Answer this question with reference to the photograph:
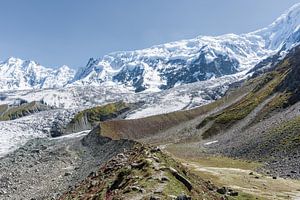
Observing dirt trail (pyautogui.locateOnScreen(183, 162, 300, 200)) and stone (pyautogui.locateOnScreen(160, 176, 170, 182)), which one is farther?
Answer: dirt trail (pyautogui.locateOnScreen(183, 162, 300, 200))

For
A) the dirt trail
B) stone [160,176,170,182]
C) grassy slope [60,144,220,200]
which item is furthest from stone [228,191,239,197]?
stone [160,176,170,182]

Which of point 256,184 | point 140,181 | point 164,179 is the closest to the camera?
point 164,179

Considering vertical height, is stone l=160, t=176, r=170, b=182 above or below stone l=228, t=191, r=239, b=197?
above

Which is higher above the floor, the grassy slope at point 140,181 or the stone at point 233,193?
the grassy slope at point 140,181

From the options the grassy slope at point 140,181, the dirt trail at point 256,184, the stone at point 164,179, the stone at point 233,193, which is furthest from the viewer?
the dirt trail at point 256,184

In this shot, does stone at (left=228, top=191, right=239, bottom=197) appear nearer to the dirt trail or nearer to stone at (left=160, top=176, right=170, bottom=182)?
the dirt trail

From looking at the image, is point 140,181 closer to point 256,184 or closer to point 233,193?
point 233,193

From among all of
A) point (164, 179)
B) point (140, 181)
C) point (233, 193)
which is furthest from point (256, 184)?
point (140, 181)

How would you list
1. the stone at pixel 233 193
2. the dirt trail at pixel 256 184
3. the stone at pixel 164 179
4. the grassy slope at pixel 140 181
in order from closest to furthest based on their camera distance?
1. the grassy slope at pixel 140 181
2. the stone at pixel 164 179
3. the stone at pixel 233 193
4. the dirt trail at pixel 256 184

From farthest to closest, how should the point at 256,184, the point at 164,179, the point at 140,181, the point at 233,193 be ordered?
1. the point at 256,184
2. the point at 233,193
3. the point at 140,181
4. the point at 164,179

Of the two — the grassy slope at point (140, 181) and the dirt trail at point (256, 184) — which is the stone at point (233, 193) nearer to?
the dirt trail at point (256, 184)

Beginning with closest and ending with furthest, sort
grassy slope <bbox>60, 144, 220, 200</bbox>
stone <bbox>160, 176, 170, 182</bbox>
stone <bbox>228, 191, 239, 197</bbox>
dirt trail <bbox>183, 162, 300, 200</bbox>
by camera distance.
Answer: grassy slope <bbox>60, 144, 220, 200</bbox>, stone <bbox>160, 176, 170, 182</bbox>, stone <bbox>228, 191, 239, 197</bbox>, dirt trail <bbox>183, 162, 300, 200</bbox>

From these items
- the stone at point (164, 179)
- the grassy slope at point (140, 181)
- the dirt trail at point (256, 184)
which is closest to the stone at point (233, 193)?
the dirt trail at point (256, 184)

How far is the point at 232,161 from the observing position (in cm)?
10325
